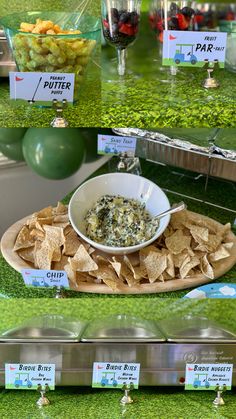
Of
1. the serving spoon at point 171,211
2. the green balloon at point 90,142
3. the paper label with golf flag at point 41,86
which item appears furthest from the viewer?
the green balloon at point 90,142

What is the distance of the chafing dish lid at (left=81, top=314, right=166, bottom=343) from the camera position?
1254 mm

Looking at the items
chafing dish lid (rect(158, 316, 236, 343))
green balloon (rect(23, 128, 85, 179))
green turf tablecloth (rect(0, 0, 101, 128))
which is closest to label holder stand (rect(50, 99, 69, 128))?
green turf tablecloth (rect(0, 0, 101, 128))

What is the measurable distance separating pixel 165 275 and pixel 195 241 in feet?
0.35


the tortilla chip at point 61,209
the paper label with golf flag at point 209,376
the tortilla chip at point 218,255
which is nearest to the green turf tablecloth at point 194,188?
the tortilla chip at point 61,209

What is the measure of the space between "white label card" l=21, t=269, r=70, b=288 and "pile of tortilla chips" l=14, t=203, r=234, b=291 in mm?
17

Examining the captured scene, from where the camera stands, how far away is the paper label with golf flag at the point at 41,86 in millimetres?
1096

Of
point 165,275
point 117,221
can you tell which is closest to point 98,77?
point 117,221

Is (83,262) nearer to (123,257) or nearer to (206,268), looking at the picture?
(123,257)

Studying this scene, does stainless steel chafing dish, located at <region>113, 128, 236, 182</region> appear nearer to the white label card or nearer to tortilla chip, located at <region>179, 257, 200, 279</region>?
tortilla chip, located at <region>179, 257, 200, 279</region>

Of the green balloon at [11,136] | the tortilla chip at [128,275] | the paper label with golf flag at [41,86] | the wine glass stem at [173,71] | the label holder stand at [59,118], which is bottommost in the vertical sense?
the tortilla chip at [128,275]

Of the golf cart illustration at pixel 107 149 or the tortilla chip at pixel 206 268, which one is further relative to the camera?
the golf cart illustration at pixel 107 149

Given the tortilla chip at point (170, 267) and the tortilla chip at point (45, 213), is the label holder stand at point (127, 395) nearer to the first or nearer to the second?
the tortilla chip at point (170, 267)

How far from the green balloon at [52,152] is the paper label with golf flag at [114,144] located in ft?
0.20

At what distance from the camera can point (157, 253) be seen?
3.75ft
